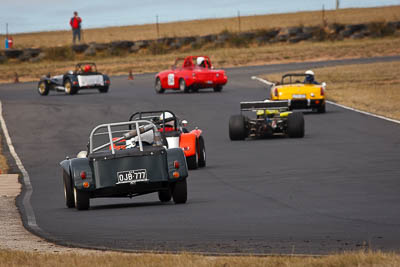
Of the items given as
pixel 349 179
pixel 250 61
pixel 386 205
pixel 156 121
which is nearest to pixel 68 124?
pixel 156 121

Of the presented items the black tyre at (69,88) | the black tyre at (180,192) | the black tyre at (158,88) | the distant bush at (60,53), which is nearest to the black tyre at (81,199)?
the black tyre at (180,192)

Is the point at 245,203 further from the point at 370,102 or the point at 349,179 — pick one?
the point at 370,102

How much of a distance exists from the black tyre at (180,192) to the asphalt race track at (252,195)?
178mm

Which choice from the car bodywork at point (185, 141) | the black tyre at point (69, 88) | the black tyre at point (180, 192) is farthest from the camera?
the black tyre at point (69, 88)

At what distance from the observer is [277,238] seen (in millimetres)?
9617

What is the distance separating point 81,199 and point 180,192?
1294 mm

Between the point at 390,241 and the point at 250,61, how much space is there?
169 ft

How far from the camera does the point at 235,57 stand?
62.1m

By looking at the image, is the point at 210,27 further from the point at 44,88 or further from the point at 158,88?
the point at 158,88

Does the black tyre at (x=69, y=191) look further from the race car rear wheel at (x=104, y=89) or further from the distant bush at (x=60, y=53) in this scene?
the distant bush at (x=60, y=53)

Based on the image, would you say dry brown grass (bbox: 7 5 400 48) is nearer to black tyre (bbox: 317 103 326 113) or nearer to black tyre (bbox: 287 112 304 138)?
black tyre (bbox: 317 103 326 113)

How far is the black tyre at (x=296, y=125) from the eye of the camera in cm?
2267

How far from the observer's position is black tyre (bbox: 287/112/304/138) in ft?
74.4

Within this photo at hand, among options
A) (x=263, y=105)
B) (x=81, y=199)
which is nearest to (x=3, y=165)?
(x=263, y=105)
